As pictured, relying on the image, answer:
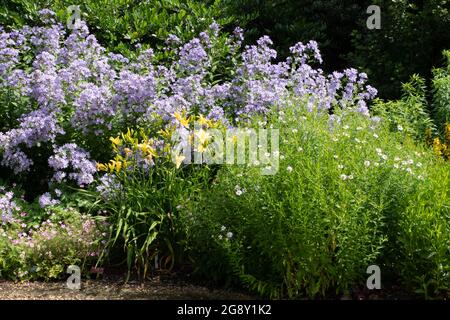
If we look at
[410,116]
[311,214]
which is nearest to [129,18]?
[410,116]

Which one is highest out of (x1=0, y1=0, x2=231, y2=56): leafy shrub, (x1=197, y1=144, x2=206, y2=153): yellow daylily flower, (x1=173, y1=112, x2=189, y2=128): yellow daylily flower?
(x1=0, y1=0, x2=231, y2=56): leafy shrub

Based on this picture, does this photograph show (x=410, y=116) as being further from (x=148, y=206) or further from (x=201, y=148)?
(x=148, y=206)

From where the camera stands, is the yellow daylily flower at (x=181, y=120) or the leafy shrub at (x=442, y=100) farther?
the leafy shrub at (x=442, y=100)

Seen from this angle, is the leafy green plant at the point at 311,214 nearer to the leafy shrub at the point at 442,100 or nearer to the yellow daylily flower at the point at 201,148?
the yellow daylily flower at the point at 201,148

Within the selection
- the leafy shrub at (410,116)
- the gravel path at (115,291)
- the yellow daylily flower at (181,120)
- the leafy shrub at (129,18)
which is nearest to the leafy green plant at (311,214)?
the gravel path at (115,291)

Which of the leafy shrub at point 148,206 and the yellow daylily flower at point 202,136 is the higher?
the yellow daylily flower at point 202,136

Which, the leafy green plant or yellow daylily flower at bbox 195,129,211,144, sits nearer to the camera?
the leafy green plant

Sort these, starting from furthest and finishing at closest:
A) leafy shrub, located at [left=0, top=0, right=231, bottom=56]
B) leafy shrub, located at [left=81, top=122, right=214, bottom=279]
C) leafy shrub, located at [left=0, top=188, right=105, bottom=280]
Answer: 1. leafy shrub, located at [left=0, top=0, right=231, bottom=56]
2. leafy shrub, located at [left=0, top=188, right=105, bottom=280]
3. leafy shrub, located at [left=81, top=122, right=214, bottom=279]

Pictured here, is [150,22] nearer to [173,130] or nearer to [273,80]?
[273,80]

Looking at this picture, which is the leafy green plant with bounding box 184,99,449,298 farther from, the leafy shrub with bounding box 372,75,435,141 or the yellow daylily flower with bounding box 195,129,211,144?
the leafy shrub with bounding box 372,75,435,141

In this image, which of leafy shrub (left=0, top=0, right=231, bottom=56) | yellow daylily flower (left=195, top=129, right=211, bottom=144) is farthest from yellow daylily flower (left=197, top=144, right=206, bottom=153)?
leafy shrub (left=0, top=0, right=231, bottom=56)

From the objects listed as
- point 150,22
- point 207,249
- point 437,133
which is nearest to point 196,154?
point 207,249

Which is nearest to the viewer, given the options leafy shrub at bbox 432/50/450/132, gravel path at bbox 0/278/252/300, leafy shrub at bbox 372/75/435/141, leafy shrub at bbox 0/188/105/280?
gravel path at bbox 0/278/252/300

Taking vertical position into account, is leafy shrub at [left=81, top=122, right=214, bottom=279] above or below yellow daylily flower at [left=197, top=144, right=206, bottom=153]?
below
